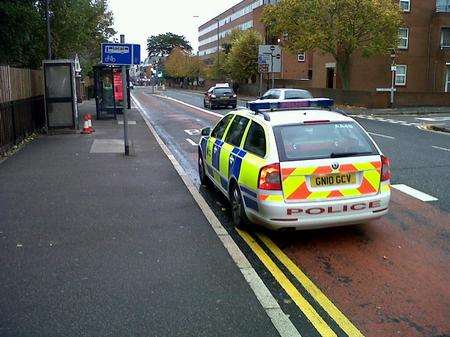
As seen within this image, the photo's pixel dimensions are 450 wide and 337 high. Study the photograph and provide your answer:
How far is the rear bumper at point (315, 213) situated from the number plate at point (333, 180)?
21 centimetres

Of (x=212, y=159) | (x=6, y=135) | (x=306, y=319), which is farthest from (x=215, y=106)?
(x=306, y=319)

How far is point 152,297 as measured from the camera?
15.7 feet

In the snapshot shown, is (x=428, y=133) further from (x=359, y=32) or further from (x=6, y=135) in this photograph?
(x=359, y=32)

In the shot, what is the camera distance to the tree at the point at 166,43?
15288 cm

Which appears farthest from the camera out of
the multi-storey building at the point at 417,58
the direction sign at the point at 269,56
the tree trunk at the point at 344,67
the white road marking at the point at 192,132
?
the multi-storey building at the point at 417,58

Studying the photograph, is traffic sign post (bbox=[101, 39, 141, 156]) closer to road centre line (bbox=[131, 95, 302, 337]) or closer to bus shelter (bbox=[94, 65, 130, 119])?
road centre line (bbox=[131, 95, 302, 337])

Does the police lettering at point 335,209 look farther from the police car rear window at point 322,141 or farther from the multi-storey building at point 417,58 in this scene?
the multi-storey building at point 417,58

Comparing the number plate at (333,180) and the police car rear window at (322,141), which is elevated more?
the police car rear window at (322,141)

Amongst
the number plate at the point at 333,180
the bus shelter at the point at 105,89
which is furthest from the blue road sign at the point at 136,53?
the bus shelter at the point at 105,89

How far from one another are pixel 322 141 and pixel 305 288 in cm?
213

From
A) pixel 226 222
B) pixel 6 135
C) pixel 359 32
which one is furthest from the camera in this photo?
pixel 359 32

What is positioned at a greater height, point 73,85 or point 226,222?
point 73,85

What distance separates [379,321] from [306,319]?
573 mm

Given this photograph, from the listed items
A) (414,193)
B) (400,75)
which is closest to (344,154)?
(414,193)
